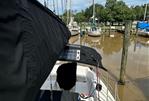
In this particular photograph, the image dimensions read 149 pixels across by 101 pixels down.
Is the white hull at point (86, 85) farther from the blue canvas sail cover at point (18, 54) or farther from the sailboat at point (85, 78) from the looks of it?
the blue canvas sail cover at point (18, 54)

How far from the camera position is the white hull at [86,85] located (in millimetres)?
4766

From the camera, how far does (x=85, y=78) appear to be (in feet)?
20.4

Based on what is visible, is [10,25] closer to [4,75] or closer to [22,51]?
[22,51]

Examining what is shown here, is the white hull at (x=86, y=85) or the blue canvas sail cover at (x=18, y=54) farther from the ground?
the blue canvas sail cover at (x=18, y=54)

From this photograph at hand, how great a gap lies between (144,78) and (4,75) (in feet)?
35.9

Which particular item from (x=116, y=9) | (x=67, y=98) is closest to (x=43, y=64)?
(x=67, y=98)

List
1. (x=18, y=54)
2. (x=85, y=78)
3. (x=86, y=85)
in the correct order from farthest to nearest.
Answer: (x=85, y=78) → (x=86, y=85) → (x=18, y=54)

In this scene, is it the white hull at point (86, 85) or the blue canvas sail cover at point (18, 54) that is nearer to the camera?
the blue canvas sail cover at point (18, 54)

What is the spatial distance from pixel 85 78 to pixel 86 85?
46 centimetres

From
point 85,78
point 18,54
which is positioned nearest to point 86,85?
point 85,78

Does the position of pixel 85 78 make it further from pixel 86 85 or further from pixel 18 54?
pixel 18 54

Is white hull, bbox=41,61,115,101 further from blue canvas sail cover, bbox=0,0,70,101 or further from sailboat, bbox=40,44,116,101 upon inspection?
blue canvas sail cover, bbox=0,0,70,101

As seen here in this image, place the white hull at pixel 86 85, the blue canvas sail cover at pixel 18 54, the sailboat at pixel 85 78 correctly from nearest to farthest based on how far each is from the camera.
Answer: the blue canvas sail cover at pixel 18 54 < the sailboat at pixel 85 78 < the white hull at pixel 86 85

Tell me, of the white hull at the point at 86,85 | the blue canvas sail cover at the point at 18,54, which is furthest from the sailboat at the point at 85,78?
the blue canvas sail cover at the point at 18,54
